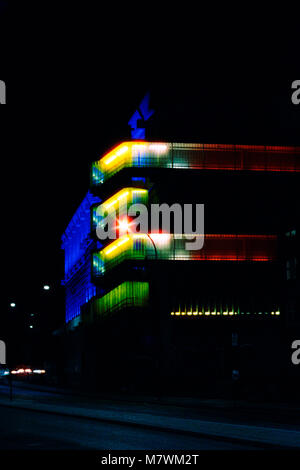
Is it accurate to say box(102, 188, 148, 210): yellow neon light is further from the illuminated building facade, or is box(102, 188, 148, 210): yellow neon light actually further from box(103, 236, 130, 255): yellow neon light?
box(103, 236, 130, 255): yellow neon light

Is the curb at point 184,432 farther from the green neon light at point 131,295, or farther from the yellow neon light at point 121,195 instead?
the yellow neon light at point 121,195

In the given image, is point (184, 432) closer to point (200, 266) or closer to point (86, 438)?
point (86, 438)

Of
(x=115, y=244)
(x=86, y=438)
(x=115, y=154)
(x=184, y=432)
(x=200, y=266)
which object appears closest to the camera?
(x=86, y=438)

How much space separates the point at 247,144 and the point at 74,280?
1220 inches

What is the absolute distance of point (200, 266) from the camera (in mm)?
56688

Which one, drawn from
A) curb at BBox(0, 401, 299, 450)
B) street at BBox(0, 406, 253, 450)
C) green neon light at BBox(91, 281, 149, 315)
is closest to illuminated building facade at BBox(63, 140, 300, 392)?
green neon light at BBox(91, 281, 149, 315)

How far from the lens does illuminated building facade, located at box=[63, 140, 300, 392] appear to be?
54.8m

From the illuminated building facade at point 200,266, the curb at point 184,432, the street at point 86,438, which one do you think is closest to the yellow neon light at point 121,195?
the illuminated building facade at point 200,266

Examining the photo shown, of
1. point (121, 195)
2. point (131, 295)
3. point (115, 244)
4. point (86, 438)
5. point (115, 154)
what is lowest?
point (86, 438)

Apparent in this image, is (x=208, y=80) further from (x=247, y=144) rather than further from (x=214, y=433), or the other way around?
(x=214, y=433)

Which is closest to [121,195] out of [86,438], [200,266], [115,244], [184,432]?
[115,244]

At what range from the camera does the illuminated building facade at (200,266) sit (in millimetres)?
54812

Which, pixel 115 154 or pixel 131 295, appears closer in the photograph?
pixel 131 295

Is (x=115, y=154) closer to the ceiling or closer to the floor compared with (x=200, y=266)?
closer to the ceiling
